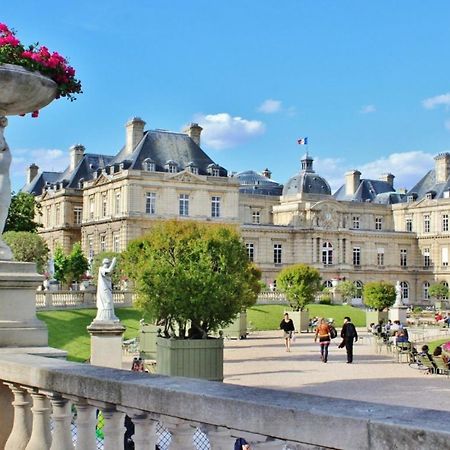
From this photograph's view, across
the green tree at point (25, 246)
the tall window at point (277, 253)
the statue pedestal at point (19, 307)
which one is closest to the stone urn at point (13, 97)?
the statue pedestal at point (19, 307)

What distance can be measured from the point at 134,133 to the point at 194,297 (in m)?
42.1

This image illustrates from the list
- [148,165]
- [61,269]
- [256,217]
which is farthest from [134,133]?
[256,217]

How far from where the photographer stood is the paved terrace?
1666cm

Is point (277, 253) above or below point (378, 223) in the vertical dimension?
below

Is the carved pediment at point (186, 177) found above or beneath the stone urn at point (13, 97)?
above

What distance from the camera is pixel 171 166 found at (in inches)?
2319

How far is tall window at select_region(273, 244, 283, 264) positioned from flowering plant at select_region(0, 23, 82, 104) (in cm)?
6247

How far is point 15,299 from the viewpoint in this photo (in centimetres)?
571

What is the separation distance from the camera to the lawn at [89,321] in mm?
28000

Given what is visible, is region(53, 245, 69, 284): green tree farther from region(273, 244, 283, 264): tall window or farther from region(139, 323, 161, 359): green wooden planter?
region(139, 323, 161, 359): green wooden planter

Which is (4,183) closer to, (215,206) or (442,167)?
(215,206)

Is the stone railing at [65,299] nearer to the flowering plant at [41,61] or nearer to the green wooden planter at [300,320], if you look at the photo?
the green wooden planter at [300,320]

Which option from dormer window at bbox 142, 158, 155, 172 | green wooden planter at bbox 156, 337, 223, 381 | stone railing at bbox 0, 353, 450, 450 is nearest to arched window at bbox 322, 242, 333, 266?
dormer window at bbox 142, 158, 155, 172

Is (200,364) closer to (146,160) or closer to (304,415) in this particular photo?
(304,415)
